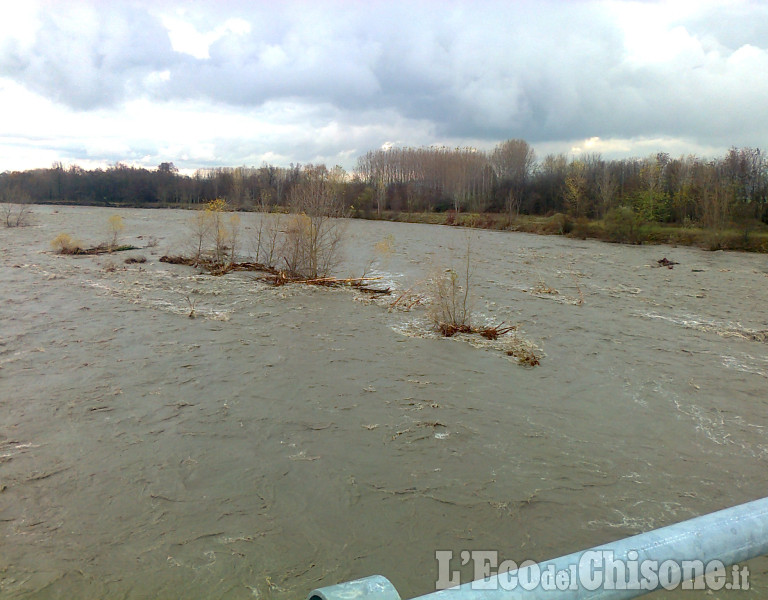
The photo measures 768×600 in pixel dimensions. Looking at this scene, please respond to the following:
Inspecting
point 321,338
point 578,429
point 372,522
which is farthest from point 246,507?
point 321,338

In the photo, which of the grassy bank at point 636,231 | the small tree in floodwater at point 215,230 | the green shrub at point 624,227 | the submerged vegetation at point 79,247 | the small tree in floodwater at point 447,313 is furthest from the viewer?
the green shrub at point 624,227

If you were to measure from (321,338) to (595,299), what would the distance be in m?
11.2

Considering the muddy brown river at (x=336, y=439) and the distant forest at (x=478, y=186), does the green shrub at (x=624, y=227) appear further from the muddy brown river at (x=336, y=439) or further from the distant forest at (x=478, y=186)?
the muddy brown river at (x=336, y=439)

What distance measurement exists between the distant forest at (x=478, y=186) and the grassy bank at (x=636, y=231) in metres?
1.28

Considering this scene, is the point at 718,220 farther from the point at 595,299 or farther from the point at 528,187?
the point at 528,187

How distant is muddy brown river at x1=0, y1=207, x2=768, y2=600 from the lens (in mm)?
5926

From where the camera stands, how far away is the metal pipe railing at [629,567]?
1034mm

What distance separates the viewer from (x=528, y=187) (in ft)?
228

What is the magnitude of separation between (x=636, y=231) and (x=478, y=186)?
1482 inches

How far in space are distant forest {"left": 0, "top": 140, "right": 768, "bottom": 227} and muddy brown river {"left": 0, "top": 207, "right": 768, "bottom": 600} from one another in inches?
427

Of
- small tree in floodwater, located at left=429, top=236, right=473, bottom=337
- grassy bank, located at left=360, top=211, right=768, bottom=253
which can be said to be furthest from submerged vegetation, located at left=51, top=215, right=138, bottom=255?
grassy bank, located at left=360, top=211, right=768, bottom=253

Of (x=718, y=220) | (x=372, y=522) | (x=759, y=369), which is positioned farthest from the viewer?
(x=718, y=220)

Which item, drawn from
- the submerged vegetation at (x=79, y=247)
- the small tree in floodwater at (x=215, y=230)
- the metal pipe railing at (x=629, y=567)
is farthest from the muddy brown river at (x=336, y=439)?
the submerged vegetation at (x=79, y=247)

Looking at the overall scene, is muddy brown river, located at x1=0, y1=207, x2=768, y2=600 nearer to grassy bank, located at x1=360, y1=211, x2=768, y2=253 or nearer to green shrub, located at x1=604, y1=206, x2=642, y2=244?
grassy bank, located at x1=360, y1=211, x2=768, y2=253
